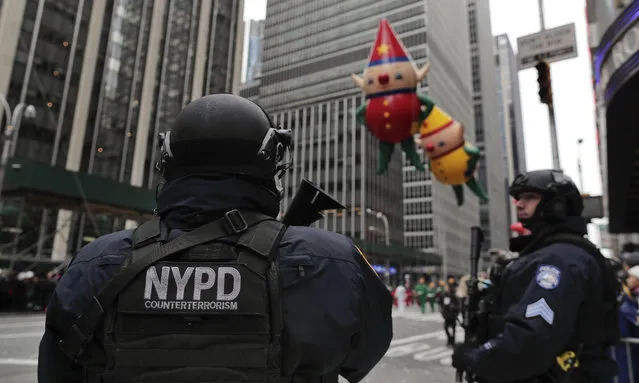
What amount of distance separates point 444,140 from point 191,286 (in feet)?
42.5

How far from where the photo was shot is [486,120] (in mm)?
116625

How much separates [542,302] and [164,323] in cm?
211

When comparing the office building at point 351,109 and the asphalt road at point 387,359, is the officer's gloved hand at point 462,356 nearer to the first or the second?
the asphalt road at point 387,359

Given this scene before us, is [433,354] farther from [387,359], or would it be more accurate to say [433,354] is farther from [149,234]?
[149,234]

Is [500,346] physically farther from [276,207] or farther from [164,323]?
[164,323]

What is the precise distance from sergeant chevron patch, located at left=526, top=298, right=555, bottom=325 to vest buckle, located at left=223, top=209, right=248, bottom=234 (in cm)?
187

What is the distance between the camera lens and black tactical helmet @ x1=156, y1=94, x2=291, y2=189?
158cm

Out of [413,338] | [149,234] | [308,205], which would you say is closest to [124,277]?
[149,234]

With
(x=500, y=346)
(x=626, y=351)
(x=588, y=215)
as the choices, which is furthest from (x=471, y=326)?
(x=588, y=215)

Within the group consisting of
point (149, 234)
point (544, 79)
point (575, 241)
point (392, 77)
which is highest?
point (392, 77)

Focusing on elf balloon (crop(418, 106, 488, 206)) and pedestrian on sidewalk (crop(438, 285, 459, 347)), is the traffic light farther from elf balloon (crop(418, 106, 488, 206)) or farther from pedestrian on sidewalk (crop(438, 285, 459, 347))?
elf balloon (crop(418, 106, 488, 206))

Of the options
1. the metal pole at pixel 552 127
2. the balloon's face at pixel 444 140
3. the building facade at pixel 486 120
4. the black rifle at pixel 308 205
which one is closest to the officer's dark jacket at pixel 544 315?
the black rifle at pixel 308 205

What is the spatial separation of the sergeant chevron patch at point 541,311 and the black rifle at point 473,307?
0.71 metres

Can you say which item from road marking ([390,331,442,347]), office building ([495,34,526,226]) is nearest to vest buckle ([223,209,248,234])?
road marking ([390,331,442,347])
